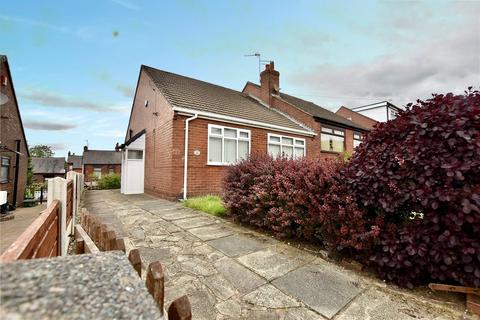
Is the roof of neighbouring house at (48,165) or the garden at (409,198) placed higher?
the roof of neighbouring house at (48,165)

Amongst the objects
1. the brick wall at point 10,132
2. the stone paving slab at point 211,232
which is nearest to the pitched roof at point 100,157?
the brick wall at point 10,132

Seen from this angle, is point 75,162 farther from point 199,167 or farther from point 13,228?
point 199,167

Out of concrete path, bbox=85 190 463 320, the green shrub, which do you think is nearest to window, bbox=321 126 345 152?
concrete path, bbox=85 190 463 320

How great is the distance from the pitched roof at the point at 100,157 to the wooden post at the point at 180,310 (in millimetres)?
49941

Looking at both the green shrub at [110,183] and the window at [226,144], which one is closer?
the window at [226,144]

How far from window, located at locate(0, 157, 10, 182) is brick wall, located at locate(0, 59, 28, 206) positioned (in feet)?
0.84

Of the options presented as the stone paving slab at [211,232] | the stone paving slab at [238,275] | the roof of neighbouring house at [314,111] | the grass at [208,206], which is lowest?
the stone paving slab at [238,275]

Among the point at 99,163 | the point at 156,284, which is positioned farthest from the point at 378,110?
the point at 99,163

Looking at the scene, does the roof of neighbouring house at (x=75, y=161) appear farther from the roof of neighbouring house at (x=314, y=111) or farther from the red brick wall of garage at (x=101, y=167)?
the roof of neighbouring house at (x=314, y=111)

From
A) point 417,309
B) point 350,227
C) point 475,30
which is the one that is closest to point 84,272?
point 417,309

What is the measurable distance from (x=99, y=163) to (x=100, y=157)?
1528 millimetres

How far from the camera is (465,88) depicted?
2.90 metres

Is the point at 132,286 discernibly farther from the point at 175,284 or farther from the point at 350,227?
the point at 350,227

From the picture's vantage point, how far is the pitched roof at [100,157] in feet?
144
